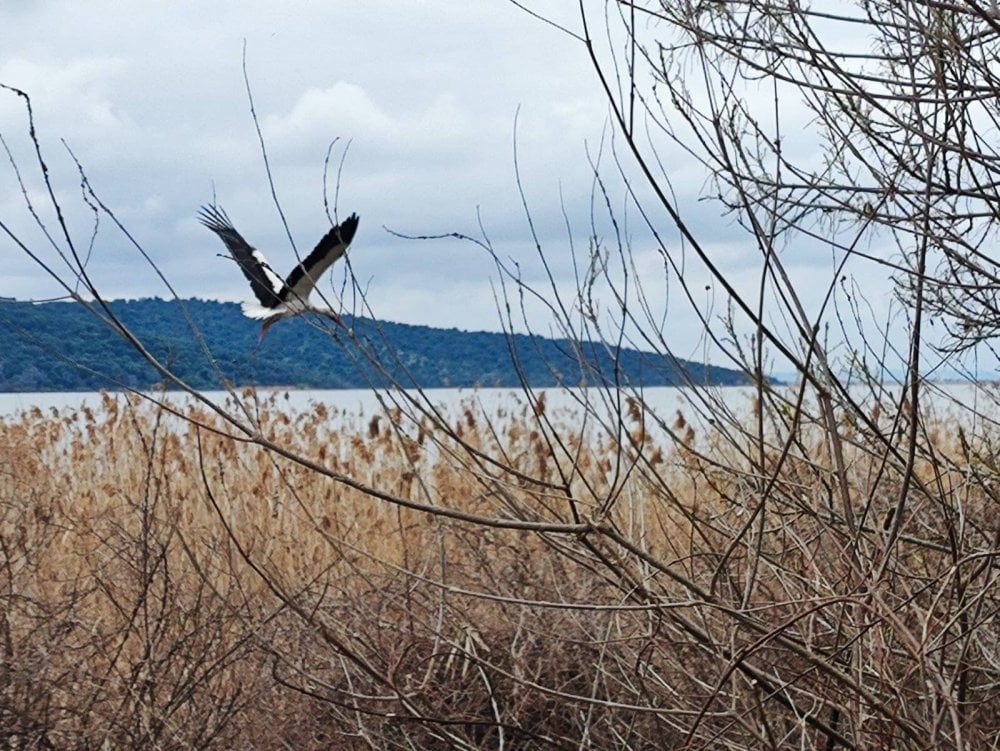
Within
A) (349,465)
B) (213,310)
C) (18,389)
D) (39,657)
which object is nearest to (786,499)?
(39,657)

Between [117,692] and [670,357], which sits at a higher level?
[670,357]

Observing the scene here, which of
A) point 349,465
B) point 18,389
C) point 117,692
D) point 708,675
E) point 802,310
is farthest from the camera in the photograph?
point 18,389

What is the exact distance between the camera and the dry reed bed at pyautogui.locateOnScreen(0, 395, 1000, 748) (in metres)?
2.11

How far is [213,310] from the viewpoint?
27.6ft

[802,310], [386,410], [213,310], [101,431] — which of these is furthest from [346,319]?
[101,431]

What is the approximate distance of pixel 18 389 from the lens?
35.9 feet

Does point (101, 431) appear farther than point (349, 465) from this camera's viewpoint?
Yes

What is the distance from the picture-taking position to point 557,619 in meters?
3.87

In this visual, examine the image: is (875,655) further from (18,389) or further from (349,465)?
(18,389)

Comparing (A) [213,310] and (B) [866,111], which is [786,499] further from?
(A) [213,310]

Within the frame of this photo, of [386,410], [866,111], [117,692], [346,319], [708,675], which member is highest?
[866,111]

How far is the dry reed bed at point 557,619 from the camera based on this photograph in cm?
211

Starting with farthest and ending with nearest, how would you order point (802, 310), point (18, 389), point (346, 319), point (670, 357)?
point (18, 389) → point (670, 357) → point (346, 319) → point (802, 310)

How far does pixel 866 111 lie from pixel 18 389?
357 inches
